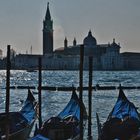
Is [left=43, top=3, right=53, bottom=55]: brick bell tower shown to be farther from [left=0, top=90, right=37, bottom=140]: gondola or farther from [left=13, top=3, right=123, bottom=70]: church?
[left=0, top=90, right=37, bottom=140]: gondola

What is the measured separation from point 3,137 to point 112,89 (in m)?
46.2

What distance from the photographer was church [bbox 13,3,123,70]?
177 metres

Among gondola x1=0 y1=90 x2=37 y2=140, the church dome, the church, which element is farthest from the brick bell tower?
gondola x1=0 y1=90 x2=37 y2=140

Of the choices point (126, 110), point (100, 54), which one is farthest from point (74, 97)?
point (100, 54)

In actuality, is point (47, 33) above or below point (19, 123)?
above

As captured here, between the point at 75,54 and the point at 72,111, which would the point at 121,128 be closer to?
the point at 72,111

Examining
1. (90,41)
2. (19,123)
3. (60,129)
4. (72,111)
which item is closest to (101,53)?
(90,41)

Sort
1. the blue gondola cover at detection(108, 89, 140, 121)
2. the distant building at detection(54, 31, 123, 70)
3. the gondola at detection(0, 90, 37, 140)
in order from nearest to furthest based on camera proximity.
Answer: the gondola at detection(0, 90, 37, 140) → the blue gondola cover at detection(108, 89, 140, 121) → the distant building at detection(54, 31, 123, 70)

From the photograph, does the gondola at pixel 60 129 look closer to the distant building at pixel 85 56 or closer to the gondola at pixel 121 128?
the gondola at pixel 121 128

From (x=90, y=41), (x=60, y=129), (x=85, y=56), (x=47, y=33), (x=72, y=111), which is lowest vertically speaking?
Answer: (x=60, y=129)

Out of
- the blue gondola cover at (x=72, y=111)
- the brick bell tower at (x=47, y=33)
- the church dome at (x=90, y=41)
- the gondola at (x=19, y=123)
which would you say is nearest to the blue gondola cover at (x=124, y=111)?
the blue gondola cover at (x=72, y=111)

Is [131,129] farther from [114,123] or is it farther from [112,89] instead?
[112,89]

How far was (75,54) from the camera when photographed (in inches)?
7087

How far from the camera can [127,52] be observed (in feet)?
625
